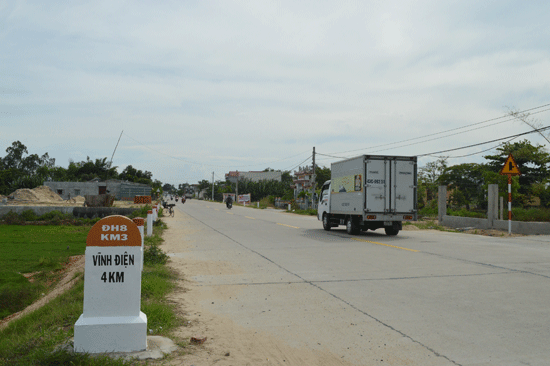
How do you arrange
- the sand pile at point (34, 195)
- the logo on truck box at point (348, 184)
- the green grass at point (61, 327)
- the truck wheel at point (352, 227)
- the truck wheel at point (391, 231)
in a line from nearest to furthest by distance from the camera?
the green grass at point (61, 327)
the logo on truck box at point (348, 184)
the truck wheel at point (391, 231)
the truck wheel at point (352, 227)
the sand pile at point (34, 195)

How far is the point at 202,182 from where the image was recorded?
172125 millimetres

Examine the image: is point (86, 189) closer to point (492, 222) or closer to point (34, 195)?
point (34, 195)

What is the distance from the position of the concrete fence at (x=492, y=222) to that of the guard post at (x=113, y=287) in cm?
1933

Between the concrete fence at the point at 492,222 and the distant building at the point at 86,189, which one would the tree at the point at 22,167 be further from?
the concrete fence at the point at 492,222

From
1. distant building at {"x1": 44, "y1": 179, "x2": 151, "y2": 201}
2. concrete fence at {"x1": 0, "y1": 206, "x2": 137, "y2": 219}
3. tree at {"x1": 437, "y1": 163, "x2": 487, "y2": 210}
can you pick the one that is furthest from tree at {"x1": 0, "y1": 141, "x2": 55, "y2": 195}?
tree at {"x1": 437, "y1": 163, "x2": 487, "y2": 210}

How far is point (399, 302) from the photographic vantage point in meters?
6.88

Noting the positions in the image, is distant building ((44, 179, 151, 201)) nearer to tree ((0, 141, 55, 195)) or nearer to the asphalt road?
tree ((0, 141, 55, 195))

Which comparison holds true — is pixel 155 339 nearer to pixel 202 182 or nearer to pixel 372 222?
pixel 372 222

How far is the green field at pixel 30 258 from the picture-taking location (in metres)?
9.32

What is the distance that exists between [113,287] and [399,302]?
4.29 meters

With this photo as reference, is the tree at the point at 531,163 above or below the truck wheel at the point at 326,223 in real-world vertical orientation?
above

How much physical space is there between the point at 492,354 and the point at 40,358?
4.40m

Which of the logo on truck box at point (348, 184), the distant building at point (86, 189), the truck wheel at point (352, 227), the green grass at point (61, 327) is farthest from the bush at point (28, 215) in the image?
the distant building at point (86, 189)

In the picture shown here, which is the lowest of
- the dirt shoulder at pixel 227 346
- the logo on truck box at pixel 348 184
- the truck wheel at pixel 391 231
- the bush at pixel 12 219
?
the bush at pixel 12 219
